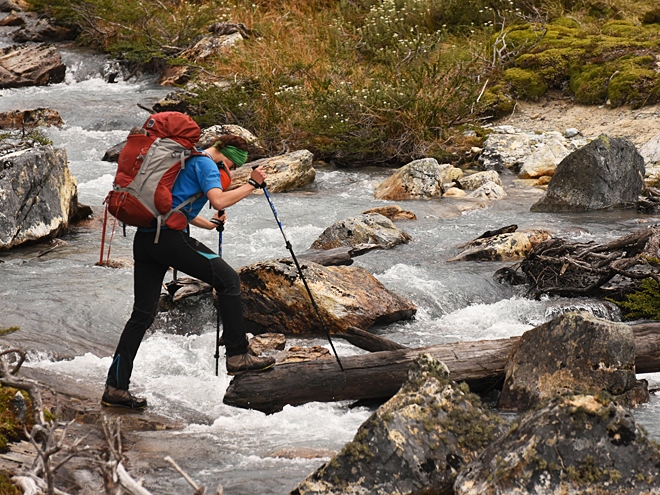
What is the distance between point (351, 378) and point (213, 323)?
2.48 m

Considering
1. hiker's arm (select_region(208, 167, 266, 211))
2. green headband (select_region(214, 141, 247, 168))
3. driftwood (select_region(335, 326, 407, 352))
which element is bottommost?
driftwood (select_region(335, 326, 407, 352))

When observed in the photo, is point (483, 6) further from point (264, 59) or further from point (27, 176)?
point (27, 176)

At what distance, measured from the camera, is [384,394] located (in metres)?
4.32

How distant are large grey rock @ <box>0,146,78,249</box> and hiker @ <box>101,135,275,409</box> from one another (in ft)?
15.9

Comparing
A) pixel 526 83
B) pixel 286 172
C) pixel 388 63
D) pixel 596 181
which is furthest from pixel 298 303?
pixel 526 83

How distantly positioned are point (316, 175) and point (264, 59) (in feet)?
13.0

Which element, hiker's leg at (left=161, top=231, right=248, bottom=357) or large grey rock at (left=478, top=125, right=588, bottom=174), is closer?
hiker's leg at (left=161, top=231, right=248, bottom=357)

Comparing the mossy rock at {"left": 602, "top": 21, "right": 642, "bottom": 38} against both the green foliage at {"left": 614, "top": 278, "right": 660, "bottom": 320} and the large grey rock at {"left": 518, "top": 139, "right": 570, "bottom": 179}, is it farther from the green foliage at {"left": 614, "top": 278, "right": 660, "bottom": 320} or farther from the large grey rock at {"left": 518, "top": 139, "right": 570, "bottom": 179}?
the green foliage at {"left": 614, "top": 278, "right": 660, "bottom": 320}

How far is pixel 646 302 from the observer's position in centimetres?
632

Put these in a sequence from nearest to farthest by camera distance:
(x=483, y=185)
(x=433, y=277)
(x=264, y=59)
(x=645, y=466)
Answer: (x=645, y=466), (x=433, y=277), (x=483, y=185), (x=264, y=59)

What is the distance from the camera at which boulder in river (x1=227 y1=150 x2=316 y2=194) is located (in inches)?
489

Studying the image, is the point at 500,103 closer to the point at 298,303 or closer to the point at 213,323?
the point at 298,303

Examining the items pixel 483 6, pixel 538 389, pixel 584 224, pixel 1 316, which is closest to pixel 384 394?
pixel 538 389

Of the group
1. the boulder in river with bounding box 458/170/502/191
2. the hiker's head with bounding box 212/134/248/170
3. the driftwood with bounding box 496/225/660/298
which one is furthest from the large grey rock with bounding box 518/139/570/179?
the hiker's head with bounding box 212/134/248/170
